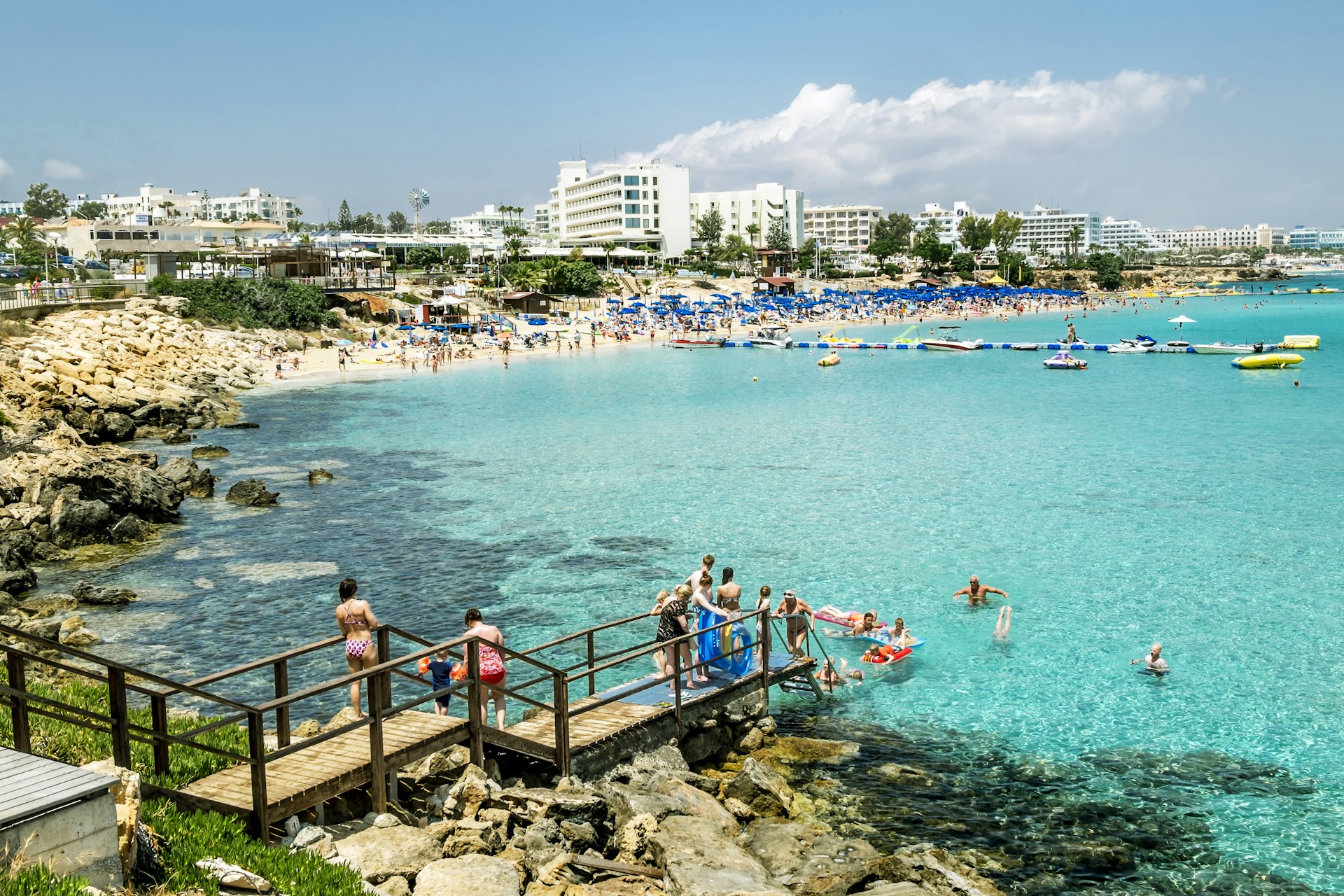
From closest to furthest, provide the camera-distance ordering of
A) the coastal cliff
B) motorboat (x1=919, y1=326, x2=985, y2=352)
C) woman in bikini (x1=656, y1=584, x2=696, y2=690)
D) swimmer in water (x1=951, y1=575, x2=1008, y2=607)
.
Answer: woman in bikini (x1=656, y1=584, x2=696, y2=690)
swimmer in water (x1=951, y1=575, x2=1008, y2=607)
the coastal cliff
motorboat (x1=919, y1=326, x2=985, y2=352)

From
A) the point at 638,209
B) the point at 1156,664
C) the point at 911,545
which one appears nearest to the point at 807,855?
Result: the point at 1156,664

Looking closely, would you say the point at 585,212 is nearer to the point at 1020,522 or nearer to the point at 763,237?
the point at 763,237

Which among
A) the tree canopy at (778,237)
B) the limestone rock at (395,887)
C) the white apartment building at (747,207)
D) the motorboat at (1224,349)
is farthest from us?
the white apartment building at (747,207)

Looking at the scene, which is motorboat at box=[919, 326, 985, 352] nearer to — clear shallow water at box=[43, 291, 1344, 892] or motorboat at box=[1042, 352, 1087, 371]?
motorboat at box=[1042, 352, 1087, 371]

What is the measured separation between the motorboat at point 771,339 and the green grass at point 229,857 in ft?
267

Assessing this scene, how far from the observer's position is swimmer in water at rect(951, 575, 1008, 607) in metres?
19.9

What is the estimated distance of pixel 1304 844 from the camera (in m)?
11.4

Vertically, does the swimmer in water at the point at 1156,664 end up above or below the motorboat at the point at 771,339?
below

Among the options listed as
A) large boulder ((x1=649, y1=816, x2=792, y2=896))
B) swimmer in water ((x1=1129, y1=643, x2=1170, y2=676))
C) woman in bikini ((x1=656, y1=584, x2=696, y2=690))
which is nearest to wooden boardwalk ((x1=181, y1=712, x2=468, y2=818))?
large boulder ((x1=649, y1=816, x2=792, y2=896))

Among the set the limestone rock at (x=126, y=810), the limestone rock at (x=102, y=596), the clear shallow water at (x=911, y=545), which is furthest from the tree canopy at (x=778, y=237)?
the limestone rock at (x=126, y=810)

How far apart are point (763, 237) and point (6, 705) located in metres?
172

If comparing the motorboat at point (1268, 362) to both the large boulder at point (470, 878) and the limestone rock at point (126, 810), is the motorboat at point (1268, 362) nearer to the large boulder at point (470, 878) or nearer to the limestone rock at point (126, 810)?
the large boulder at point (470, 878)

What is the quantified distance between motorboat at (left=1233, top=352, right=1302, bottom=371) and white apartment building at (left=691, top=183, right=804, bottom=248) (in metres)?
114

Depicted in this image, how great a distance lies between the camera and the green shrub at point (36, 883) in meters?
5.87
